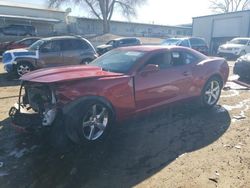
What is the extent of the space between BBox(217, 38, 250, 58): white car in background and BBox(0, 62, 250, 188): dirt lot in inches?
604

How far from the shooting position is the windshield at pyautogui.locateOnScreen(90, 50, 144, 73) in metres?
4.64

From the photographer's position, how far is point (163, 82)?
485 centimetres

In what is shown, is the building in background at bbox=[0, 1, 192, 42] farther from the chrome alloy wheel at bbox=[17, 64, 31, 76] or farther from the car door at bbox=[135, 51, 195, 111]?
the car door at bbox=[135, 51, 195, 111]

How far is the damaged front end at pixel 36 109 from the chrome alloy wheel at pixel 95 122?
53 cm

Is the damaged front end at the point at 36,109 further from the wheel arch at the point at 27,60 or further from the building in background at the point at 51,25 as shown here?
the building in background at the point at 51,25

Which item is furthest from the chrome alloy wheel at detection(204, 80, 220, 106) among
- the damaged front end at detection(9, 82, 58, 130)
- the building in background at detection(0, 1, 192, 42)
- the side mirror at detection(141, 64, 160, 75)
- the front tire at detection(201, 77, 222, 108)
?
the building in background at detection(0, 1, 192, 42)

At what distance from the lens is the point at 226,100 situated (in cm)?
673

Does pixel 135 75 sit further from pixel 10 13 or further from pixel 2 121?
→ pixel 10 13

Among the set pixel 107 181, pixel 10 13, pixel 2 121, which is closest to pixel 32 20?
pixel 10 13

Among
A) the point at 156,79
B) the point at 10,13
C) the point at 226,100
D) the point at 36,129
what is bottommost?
the point at 226,100

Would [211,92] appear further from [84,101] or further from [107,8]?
[107,8]

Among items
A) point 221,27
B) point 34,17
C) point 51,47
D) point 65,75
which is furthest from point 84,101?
point 34,17

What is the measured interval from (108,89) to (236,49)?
17587 mm

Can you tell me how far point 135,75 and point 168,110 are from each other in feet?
5.52
